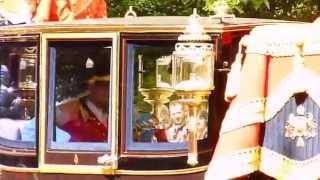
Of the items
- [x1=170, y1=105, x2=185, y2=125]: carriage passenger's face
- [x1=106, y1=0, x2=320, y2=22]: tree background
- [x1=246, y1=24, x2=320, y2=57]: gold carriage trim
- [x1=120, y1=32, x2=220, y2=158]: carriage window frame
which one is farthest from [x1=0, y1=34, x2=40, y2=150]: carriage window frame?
[x1=106, y1=0, x2=320, y2=22]: tree background

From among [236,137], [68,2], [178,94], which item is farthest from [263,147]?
[68,2]

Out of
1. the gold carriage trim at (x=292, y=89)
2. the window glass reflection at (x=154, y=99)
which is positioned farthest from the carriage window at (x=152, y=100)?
the gold carriage trim at (x=292, y=89)

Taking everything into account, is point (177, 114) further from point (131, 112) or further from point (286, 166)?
point (286, 166)

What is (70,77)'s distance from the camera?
3412mm

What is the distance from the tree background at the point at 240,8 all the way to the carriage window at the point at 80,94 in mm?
2609

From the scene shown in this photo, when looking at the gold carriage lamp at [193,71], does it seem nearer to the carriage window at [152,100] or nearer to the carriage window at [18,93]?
the carriage window at [152,100]

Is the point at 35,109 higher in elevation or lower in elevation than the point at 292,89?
lower

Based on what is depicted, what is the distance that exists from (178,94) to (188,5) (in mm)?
4224

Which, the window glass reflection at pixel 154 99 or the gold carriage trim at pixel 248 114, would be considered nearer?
the gold carriage trim at pixel 248 114

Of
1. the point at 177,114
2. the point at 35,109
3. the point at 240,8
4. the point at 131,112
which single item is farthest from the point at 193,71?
the point at 240,8

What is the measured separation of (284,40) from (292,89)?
0.17 m

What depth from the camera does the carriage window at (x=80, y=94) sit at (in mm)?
3340

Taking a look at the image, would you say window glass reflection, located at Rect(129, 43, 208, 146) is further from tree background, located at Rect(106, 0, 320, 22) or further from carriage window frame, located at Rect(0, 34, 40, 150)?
tree background, located at Rect(106, 0, 320, 22)

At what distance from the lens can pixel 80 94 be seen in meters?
3.42
